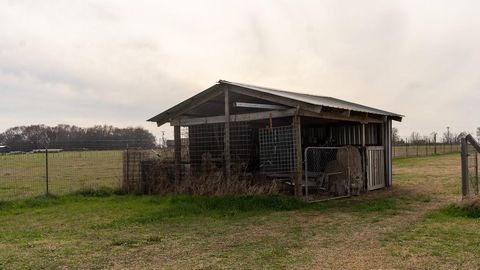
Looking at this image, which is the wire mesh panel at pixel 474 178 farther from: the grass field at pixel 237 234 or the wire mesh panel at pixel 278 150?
the wire mesh panel at pixel 278 150

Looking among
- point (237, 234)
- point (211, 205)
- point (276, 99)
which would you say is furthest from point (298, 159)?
point (237, 234)

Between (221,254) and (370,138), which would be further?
(370,138)

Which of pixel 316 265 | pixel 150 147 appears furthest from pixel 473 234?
pixel 150 147

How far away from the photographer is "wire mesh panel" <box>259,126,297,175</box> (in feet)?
36.5

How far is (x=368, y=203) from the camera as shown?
1058 cm

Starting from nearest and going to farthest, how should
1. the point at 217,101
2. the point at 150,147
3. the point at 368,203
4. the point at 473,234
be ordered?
the point at 473,234 → the point at 368,203 → the point at 217,101 → the point at 150,147

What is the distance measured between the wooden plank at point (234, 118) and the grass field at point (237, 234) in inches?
95.2

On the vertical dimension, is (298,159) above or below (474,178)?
above

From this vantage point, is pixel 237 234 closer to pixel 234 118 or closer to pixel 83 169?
pixel 234 118

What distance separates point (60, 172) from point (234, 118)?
1141 centimetres

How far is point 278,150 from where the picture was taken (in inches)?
450

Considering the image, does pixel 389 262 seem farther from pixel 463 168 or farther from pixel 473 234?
pixel 463 168

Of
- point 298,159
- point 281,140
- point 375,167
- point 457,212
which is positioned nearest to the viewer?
point 457,212

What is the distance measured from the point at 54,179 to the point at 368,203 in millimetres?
13600
